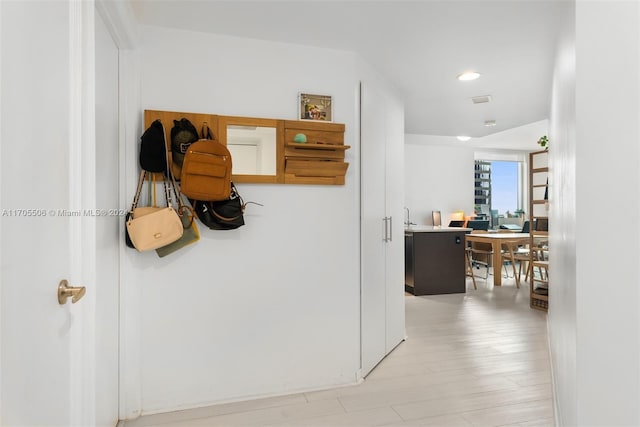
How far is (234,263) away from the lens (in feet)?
8.02

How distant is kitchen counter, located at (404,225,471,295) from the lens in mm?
5344

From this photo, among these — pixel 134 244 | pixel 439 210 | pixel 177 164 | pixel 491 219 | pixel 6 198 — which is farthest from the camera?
pixel 491 219

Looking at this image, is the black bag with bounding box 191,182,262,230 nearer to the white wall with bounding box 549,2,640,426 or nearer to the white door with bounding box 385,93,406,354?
the white door with bounding box 385,93,406,354

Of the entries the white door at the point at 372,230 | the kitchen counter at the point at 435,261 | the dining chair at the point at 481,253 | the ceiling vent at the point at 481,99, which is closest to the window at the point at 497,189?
the dining chair at the point at 481,253

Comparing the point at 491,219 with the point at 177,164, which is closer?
the point at 177,164

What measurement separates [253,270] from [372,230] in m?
0.95

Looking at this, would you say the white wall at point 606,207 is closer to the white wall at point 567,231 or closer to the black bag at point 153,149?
the white wall at point 567,231

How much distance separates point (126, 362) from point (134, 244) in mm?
687

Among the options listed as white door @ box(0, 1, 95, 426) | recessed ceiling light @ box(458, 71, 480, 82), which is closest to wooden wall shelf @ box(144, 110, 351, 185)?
white door @ box(0, 1, 95, 426)

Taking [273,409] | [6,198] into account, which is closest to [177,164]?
[6,198]

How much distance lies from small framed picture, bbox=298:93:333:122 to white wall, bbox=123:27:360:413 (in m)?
0.04

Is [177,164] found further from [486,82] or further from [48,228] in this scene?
[486,82]

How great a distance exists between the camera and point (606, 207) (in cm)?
114

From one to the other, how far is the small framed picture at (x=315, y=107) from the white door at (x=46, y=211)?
50.5 inches
